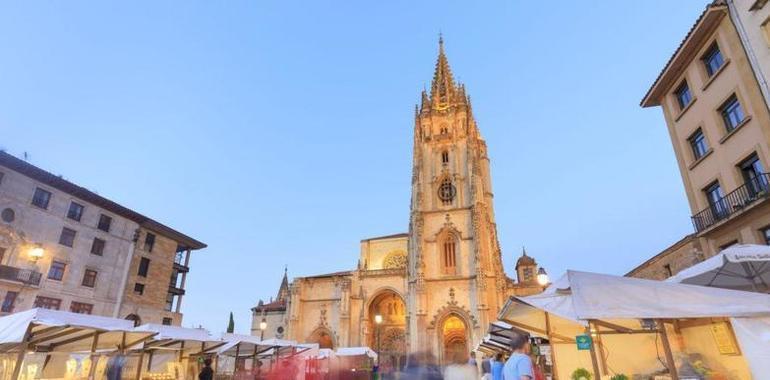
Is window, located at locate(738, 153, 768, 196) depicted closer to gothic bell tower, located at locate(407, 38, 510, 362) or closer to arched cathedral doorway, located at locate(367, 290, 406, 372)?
gothic bell tower, located at locate(407, 38, 510, 362)

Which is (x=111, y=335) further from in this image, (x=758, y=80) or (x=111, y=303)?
(x=758, y=80)

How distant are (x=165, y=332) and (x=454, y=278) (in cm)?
2402

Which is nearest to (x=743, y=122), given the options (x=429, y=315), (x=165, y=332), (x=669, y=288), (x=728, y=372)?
(x=728, y=372)

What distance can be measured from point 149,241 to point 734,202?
36200 millimetres

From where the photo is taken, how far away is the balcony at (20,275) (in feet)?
70.3

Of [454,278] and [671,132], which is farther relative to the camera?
[454,278]

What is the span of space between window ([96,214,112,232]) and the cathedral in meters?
17.6

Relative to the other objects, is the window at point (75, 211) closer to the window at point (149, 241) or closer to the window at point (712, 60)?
the window at point (149, 241)

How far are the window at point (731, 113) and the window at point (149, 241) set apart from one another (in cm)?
3635

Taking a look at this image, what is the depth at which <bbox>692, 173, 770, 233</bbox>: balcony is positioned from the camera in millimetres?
11968

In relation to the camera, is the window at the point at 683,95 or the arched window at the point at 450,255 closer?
the window at the point at 683,95

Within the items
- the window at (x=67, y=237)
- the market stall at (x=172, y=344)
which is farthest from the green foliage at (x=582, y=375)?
the window at (x=67, y=237)

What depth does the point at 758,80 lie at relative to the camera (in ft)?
40.7

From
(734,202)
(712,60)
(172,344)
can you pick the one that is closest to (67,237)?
(172,344)
